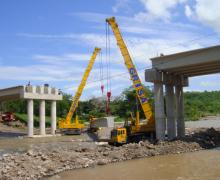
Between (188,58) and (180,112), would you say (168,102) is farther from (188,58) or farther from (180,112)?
(188,58)

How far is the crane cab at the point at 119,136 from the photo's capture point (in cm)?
3302

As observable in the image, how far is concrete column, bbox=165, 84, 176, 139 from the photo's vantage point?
3781 cm

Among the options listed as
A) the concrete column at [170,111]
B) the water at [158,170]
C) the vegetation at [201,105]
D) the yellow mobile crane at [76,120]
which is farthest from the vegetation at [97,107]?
the water at [158,170]

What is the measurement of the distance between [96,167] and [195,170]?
624cm

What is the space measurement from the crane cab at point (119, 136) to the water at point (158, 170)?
18.6ft

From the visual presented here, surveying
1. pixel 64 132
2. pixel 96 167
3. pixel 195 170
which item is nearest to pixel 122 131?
pixel 96 167

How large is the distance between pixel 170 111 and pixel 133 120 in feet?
16.6

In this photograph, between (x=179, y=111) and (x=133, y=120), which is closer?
(x=133, y=120)

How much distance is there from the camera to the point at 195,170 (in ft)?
72.6

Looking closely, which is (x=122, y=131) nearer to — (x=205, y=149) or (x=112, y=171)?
(x=205, y=149)

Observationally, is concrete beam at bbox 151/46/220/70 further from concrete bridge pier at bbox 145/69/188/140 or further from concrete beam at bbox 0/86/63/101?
concrete beam at bbox 0/86/63/101

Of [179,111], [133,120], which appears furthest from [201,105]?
[133,120]

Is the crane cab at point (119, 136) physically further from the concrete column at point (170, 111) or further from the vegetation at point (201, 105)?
the vegetation at point (201, 105)

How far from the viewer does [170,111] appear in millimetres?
38969
